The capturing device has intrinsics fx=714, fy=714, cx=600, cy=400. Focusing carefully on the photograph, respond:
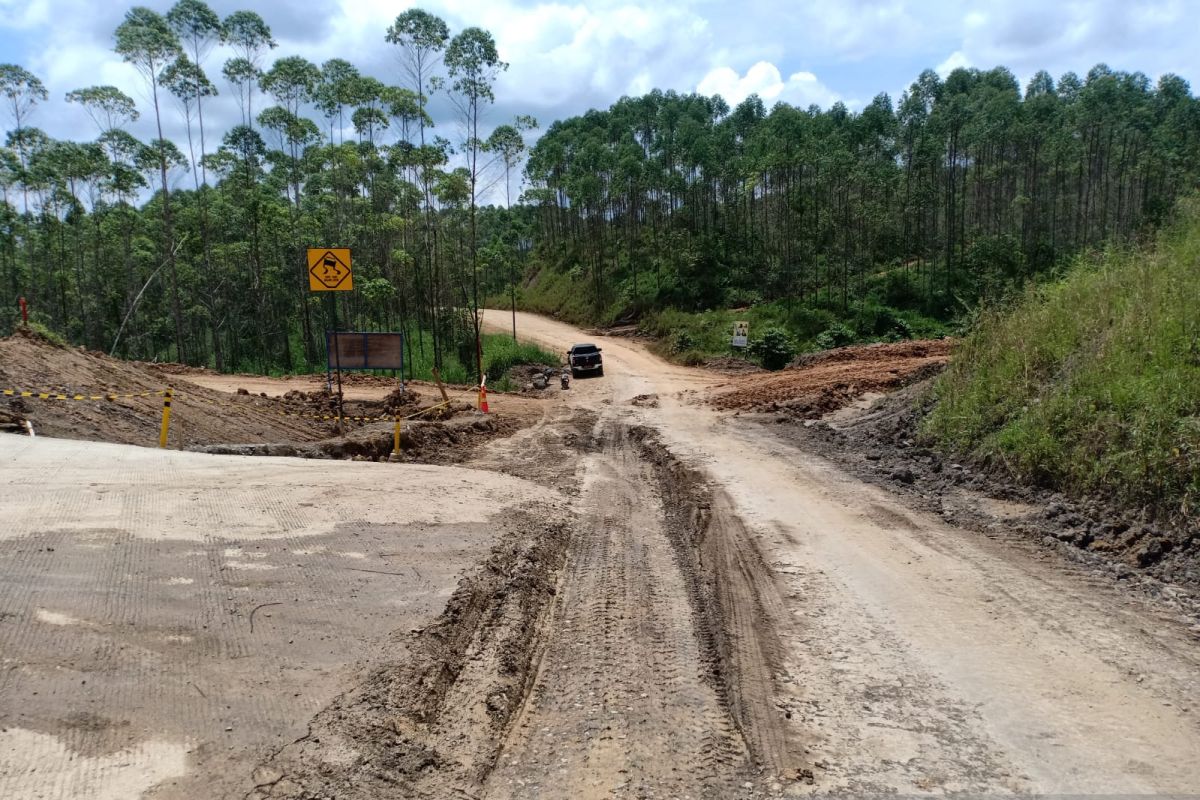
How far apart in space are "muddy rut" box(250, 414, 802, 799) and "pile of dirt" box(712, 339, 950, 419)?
11.9 metres

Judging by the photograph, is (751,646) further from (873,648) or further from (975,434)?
(975,434)

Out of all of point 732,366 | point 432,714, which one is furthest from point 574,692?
point 732,366

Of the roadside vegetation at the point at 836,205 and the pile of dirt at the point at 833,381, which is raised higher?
the roadside vegetation at the point at 836,205

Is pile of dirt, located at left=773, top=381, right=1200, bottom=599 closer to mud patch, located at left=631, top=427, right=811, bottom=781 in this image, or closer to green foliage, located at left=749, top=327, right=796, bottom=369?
mud patch, located at left=631, top=427, right=811, bottom=781

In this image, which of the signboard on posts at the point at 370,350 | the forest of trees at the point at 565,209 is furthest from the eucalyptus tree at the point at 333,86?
the signboard on posts at the point at 370,350

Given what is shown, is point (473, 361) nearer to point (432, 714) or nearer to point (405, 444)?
point (405, 444)

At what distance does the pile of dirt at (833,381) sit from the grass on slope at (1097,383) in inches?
215

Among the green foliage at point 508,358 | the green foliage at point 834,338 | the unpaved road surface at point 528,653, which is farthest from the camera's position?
the green foliage at point 834,338

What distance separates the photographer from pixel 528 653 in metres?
5.61

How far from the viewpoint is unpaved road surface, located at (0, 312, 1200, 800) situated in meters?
3.89

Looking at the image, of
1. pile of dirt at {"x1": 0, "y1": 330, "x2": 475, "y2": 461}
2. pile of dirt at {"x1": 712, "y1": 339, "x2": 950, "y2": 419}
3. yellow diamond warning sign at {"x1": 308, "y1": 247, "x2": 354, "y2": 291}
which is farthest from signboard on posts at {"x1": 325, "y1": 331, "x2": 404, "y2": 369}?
pile of dirt at {"x1": 712, "y1": 339, "x2": 950, "y2": 419}

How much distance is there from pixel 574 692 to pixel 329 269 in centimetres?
1105

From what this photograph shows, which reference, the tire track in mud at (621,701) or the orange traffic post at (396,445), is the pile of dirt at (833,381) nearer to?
the orange traffic post at (396,445)

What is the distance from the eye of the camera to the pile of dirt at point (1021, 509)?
23.2ft
